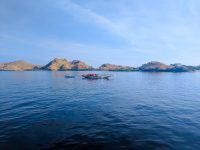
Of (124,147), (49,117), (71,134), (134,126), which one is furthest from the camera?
(49,117)

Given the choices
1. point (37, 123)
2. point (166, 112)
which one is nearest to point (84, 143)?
point (37, 123)

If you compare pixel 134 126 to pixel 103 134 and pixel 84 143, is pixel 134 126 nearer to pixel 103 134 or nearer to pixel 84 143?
pixel 103 134

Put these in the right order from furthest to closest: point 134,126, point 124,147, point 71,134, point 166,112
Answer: point 166,112 < point 134,126 < point 71,134 < point 124,147

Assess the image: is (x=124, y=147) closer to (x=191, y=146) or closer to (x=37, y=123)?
(x=191, y=146)

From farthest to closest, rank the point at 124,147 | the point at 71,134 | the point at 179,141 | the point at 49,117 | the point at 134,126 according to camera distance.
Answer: the point at 49,117 → the point at 134,126 → the point at 71,134 → the point at 179,141 → the point at 124,147

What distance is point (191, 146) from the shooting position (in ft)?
58.6

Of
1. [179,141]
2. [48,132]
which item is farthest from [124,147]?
[48,132]

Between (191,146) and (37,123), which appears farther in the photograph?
(37,123)

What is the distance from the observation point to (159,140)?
63.7 feet

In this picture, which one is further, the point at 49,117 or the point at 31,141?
the point at 49,117

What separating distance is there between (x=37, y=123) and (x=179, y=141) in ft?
56.6

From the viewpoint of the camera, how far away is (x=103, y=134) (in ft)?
68.3

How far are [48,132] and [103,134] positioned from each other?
616cm

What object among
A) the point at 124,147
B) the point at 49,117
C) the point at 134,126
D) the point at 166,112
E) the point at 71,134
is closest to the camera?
the point at 124,147
